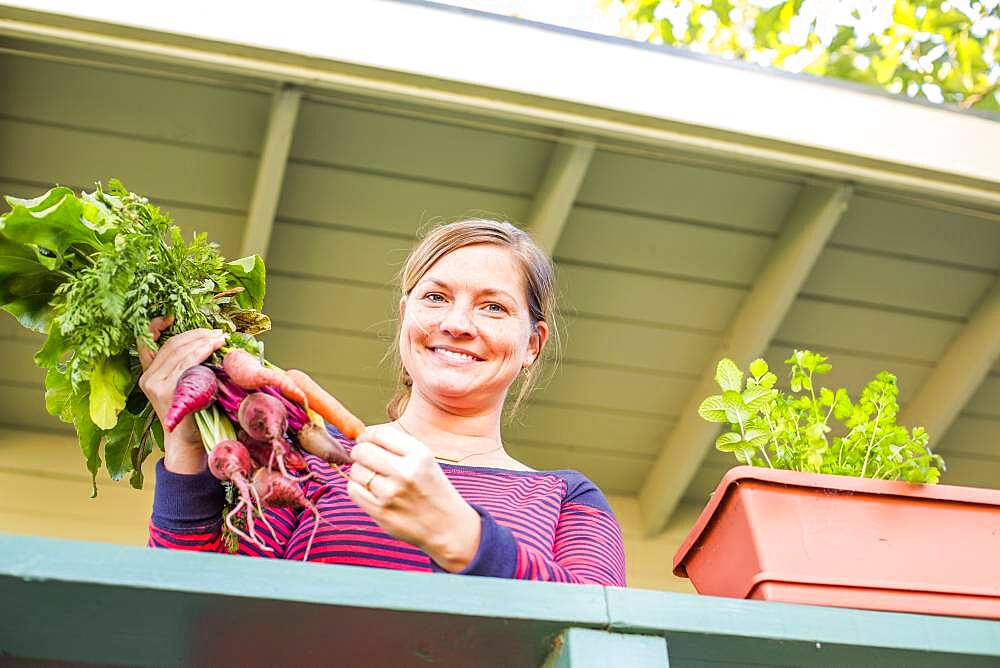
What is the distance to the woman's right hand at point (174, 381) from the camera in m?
1.21

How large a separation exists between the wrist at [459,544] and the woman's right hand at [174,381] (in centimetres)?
33

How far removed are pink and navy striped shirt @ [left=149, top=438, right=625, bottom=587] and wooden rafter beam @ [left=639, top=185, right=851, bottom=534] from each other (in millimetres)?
1031

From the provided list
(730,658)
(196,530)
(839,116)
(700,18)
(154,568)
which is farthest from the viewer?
(700,18)

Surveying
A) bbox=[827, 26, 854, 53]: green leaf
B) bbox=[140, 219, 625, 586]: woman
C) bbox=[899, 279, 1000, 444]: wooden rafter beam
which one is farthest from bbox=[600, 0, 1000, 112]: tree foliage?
bbox=[140, 219, 625, 586]: woman

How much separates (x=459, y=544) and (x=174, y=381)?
0.39 metres

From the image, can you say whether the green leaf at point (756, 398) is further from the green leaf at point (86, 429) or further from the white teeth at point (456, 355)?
the green leaf at point (86, 429)

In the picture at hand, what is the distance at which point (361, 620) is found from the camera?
0.98 meters

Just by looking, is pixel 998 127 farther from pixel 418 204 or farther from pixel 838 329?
pixel 418 204

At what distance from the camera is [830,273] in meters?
2.51

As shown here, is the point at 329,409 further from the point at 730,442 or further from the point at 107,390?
the point at 730,442

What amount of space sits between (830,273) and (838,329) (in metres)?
0.17

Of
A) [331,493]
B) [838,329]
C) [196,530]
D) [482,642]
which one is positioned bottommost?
[482,642]

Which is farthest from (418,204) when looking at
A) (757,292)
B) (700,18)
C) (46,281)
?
(700,18)

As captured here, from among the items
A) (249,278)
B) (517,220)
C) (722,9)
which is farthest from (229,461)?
(722,9)
